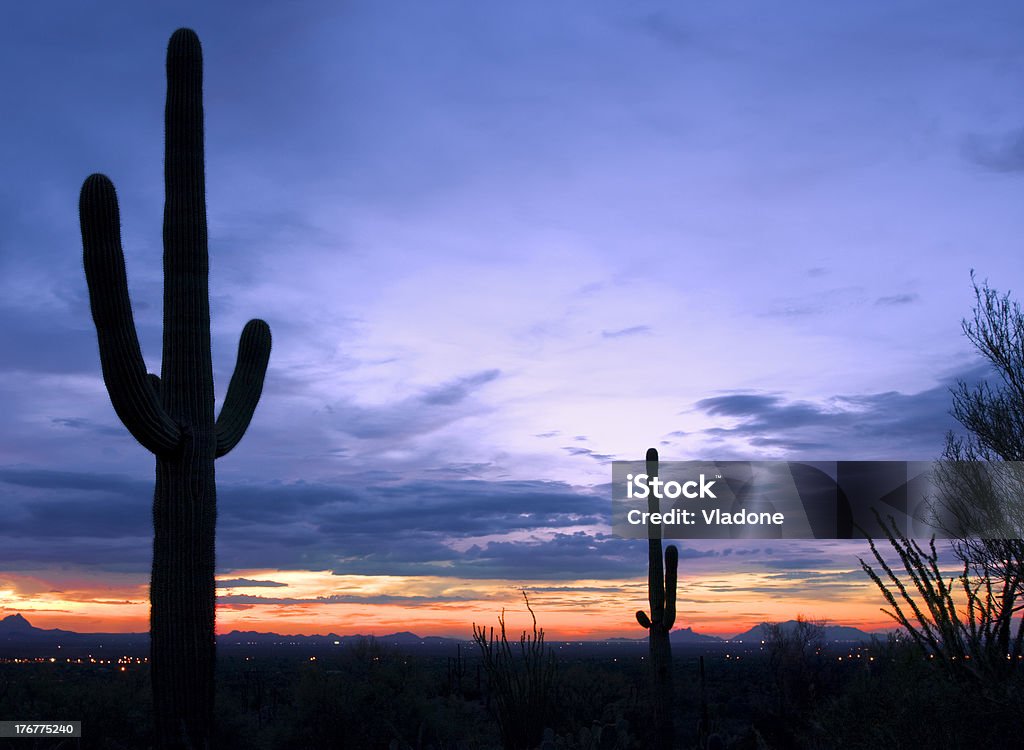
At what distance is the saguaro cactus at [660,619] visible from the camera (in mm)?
16891

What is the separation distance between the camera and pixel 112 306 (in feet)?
28.8

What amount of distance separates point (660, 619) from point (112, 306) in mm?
12389

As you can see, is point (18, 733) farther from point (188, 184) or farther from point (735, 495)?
point (735, 495)

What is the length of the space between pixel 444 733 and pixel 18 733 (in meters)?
6.98

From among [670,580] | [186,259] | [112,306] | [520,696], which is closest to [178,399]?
[112,306]

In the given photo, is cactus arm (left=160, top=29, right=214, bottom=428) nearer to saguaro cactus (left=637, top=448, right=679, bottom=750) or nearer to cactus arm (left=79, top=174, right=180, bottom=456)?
cactus arm (left=79, top=174, right=180, bottom=456)

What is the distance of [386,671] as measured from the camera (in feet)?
61.5

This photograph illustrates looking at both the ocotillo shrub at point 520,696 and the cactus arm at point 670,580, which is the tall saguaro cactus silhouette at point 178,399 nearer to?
the ocotillo shrub at point 520,696

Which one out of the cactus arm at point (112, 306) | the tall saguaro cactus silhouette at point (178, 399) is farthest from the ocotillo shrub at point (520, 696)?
the cactus arm at point (112, 306)

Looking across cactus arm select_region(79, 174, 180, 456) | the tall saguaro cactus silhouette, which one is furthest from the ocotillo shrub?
cactus arm select_region(79, 174, 180, 456)

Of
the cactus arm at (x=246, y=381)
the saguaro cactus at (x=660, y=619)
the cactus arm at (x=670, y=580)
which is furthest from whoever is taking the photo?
the cactus arm at (x=670, y=580)

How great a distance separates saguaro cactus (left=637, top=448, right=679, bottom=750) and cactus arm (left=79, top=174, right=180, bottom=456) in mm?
11348

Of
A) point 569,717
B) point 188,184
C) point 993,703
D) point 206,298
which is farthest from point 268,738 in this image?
point 993,703

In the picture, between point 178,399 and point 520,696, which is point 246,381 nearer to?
point 178,399
